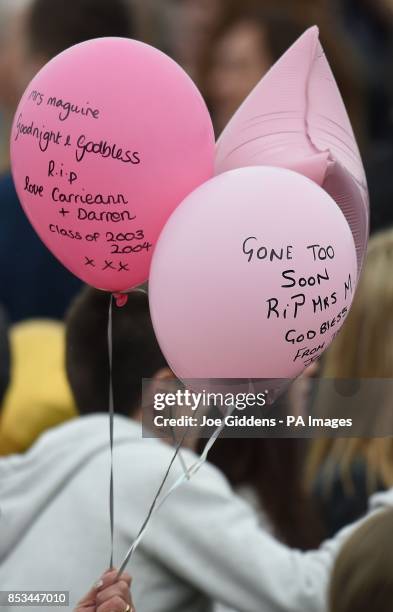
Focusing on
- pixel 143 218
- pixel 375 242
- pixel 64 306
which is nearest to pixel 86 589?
pixel 143 218

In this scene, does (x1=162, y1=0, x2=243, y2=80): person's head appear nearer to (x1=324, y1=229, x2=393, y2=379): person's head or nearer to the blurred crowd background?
the blurred crowd background

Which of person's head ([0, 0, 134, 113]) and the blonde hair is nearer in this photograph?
the blonde hair

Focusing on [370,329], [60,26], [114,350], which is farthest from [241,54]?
[114,350]

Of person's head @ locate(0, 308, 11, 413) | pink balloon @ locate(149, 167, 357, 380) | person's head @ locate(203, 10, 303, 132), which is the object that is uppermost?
person's head @ locate(203, 10, 303, 132)

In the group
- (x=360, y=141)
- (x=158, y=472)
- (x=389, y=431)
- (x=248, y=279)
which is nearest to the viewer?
(x=248, y=279)

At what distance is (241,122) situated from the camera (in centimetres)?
166

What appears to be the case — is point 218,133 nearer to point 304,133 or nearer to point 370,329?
point 370,329

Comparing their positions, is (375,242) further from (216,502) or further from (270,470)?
(216,502)

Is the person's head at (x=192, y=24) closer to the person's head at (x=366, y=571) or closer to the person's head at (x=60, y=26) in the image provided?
the person's head at (x=60, y=26)

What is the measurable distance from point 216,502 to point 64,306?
4.10 feet

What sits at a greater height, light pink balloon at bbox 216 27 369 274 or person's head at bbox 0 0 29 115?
person's head at bbox 0 0 29 115

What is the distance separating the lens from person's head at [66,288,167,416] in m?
1.99

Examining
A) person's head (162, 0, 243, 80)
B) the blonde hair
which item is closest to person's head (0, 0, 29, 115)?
person's head (162, 0, 243, 80)

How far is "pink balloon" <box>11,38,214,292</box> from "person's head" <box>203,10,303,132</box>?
1.92 metres
